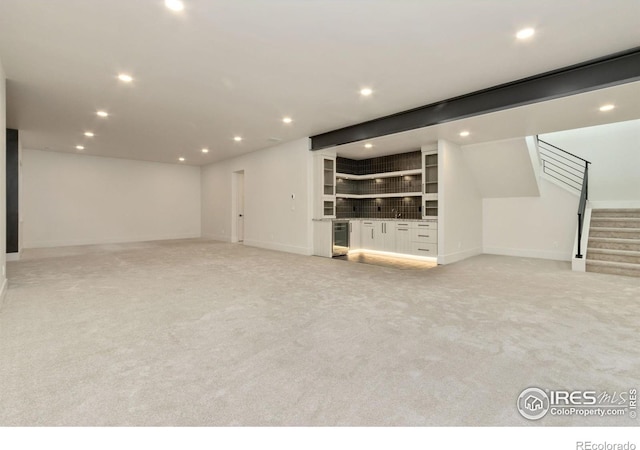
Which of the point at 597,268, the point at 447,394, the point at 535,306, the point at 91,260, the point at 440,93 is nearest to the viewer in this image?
the point at 447,394

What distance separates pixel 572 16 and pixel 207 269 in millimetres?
5836

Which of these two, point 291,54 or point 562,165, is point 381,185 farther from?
point 291,54

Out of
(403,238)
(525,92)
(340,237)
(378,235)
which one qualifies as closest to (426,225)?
(403,238)

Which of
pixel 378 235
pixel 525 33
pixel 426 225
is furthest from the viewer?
pixel 378 235

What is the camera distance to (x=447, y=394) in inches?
69.9

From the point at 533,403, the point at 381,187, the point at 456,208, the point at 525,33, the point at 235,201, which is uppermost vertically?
the point at 525,33

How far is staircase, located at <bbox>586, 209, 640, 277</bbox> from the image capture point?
514 centimetres

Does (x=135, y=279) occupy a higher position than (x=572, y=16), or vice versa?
(x=572, y=16)

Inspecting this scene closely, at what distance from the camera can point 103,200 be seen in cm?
985

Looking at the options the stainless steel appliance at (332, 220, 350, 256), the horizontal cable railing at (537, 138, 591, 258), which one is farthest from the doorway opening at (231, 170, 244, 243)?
the horizontal cable railing at (537, 138, 591, 258)

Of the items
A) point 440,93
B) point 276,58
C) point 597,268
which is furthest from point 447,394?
point 597,268

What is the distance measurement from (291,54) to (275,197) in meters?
4.92

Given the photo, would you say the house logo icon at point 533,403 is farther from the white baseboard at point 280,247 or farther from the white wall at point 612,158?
the white wall at point 612,158
